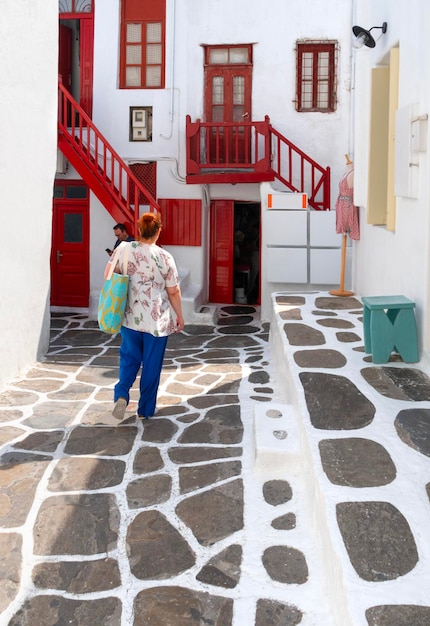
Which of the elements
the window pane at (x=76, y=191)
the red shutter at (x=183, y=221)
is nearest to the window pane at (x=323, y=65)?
the red shutter at (x=183, y=221)

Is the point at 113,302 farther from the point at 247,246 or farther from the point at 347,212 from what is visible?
the point at 247,246

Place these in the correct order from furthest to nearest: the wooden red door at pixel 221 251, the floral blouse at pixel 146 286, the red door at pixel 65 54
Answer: the red door at pixel 65 54 → the wooden red door at pixel 221 251 → the floral blouse at pixel 146 286

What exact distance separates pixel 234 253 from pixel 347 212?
18.7ft

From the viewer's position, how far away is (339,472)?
396 centimetres

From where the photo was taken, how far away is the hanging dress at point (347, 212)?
9633mm

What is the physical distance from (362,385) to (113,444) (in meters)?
2.03

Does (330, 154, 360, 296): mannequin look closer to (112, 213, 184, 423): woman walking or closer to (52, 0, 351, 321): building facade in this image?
(52, 0, 351, 321): building facade

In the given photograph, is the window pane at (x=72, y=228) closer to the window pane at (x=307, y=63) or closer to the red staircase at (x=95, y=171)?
the red staircase at (x=95, y=171)

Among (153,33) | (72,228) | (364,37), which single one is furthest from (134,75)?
(364,37)

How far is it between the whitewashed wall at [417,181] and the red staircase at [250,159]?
134 inches

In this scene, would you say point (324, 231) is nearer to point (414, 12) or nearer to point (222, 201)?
point (222, 201)

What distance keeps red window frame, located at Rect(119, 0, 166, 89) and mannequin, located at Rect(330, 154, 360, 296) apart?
5.65 metres

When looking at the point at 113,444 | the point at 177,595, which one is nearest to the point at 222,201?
the point at 113,444

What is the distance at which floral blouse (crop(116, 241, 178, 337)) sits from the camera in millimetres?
5793
